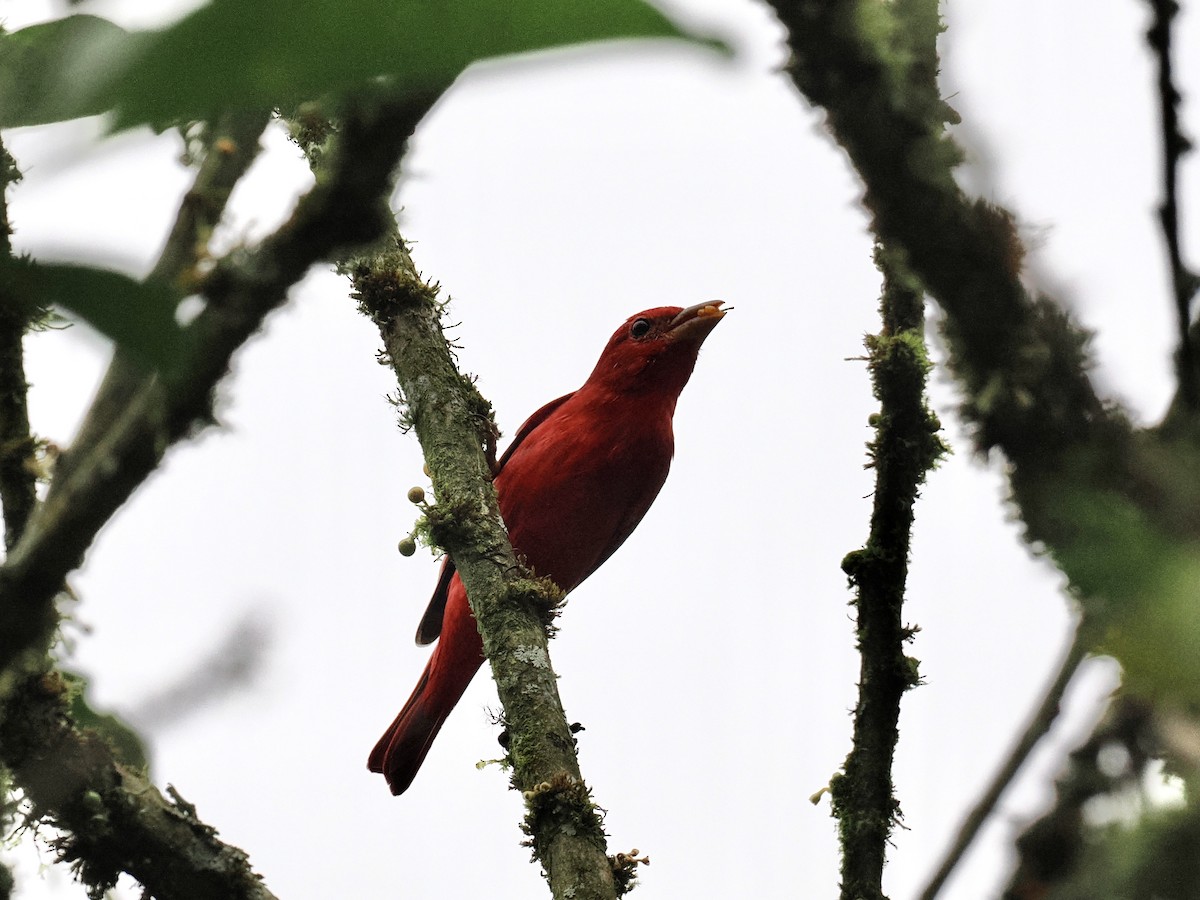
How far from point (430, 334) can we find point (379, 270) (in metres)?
0.28

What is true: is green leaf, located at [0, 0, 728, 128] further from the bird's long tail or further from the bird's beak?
the bird's beak

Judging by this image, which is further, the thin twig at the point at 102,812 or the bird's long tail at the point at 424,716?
the bird's long tail at the point at 424,716

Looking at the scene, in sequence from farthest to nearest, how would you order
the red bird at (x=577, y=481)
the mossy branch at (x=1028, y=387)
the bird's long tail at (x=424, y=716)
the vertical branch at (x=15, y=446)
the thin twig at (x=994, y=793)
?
the bird's long tail at (x=424, y=716)
the red bird at (x=577, y=481)
the vertical branch at (x=15, y=446)
the thin twig at (x=994, y=793)
the mossy branch at (x=1028, y=387)

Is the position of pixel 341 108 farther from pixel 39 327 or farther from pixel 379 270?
pixel 379 270

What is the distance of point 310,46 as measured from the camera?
0.51 meters

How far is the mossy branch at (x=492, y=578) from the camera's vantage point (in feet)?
11.5

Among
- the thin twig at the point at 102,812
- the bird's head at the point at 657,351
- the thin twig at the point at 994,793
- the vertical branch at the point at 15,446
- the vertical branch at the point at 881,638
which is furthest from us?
the bird's head at the point at 657,351

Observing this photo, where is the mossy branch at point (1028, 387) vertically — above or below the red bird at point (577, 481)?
below

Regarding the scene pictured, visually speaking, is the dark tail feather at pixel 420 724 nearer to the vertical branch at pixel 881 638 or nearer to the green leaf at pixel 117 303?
the vertical branch at pixel 881 638

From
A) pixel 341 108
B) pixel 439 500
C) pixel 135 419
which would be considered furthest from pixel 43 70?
pixel 439 500

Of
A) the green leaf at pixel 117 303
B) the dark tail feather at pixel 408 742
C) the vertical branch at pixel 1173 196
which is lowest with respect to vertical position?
the green leaf at pixel 117 303

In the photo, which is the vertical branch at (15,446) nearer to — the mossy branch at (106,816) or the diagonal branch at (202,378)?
the mossy branch at (106,816)

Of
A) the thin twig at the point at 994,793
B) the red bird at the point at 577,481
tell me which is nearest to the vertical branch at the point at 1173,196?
the thin twig at the point at 994,793

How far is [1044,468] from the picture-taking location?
0.81 metres
